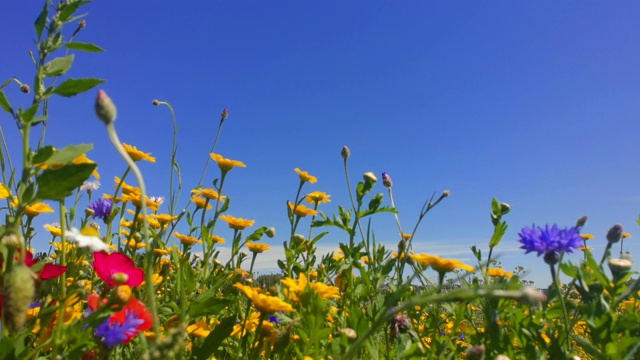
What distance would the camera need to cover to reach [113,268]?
1188 millimetres

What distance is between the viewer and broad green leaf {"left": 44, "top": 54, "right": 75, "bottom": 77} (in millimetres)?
996

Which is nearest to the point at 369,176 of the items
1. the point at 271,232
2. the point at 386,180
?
the point at 386,180

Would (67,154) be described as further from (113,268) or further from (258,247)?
(258,247)

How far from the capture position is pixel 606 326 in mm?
1150

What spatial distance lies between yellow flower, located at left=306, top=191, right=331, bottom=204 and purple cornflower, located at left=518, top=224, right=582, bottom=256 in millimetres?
1695

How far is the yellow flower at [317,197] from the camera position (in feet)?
9.89

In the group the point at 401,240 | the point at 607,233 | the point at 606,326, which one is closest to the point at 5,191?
Answer: the point at 401,240

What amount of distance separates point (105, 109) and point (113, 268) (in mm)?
552

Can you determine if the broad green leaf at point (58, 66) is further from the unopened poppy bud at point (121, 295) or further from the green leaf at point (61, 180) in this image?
the unopened poppy bud at point (121, 295)

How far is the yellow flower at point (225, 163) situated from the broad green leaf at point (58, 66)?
59.5 inches

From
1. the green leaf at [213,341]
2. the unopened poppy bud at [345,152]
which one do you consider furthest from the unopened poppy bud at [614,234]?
the unopened poppy bud at [345,152]

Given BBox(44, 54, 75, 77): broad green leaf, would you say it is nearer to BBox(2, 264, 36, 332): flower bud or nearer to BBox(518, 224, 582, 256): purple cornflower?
BBox(2, 264, 36, 332): flower bud

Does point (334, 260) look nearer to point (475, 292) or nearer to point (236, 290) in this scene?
point (236, 290)

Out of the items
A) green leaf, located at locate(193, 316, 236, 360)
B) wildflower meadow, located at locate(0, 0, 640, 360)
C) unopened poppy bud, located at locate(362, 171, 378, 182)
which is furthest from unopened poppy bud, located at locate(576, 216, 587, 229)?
green leaf, located at locate(193, 316, 236, 360)
